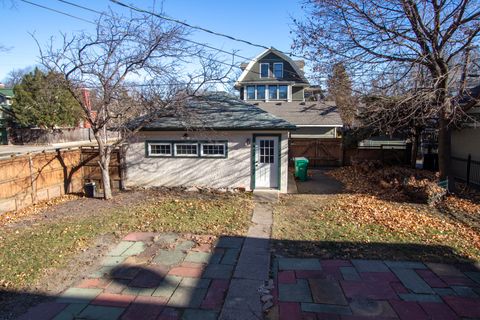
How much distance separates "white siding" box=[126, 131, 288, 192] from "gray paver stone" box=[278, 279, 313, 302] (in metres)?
6.77

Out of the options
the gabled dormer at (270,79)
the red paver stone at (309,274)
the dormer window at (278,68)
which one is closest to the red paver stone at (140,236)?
the red paver stone at (309,274)

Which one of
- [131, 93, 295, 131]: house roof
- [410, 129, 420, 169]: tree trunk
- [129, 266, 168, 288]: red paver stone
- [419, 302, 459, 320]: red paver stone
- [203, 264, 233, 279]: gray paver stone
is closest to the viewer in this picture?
[419, 302, 459, 320]: red paver stone

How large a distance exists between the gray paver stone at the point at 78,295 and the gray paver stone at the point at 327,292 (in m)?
3.22

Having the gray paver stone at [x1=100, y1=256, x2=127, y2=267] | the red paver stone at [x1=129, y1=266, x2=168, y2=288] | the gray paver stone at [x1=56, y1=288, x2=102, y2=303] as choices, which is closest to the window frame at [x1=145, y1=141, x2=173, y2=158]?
the gray paver stone at [x1=100, y1=256, x2=127, y2=267]

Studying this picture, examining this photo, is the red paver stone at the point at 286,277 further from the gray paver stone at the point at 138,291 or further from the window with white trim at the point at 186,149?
the window with white trim at the point at 186,149

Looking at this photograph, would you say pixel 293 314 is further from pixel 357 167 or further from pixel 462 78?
pixel 357 167

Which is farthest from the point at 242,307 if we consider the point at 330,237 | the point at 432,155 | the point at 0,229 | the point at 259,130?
the point at 432,155

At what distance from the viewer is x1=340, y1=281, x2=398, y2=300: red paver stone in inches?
176

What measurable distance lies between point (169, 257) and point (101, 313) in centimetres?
183

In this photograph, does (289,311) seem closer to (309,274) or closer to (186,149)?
(309,274)

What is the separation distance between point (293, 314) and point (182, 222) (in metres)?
4.37

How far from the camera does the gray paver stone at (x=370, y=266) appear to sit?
17.4ft

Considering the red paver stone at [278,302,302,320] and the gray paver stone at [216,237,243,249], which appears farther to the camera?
the gray paver stone at [216,237,243,249]

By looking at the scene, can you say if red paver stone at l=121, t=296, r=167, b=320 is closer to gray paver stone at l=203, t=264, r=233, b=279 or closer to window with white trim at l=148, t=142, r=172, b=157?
gray paver stone at l=203, t=264, r=233, b=279
